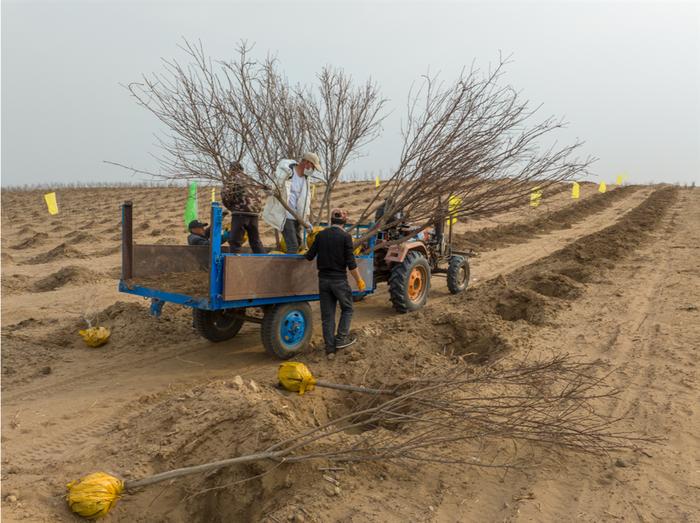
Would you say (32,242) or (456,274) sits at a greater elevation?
(456,274)

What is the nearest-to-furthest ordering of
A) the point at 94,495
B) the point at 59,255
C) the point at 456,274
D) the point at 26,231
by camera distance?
the point at 94,495 → the point at 456,274 → the point at 59,255 → the point at 26,231

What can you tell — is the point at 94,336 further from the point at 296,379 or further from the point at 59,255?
the point at 59,255

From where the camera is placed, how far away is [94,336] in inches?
229

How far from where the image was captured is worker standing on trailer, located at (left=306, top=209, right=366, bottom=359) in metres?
5.18

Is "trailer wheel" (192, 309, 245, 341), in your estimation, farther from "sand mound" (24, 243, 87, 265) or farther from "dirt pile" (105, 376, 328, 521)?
"sand mound" (24, 243, 87, 265)

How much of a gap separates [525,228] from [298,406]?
Answer: 53.4 ft

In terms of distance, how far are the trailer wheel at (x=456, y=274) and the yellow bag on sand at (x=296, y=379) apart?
4.66m

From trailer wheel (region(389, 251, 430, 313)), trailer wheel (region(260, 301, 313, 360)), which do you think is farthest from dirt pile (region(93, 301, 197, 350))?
trailer wheel (region(389, 251, 430, 313))

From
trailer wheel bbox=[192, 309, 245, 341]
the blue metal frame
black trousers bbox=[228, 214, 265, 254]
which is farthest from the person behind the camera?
black trousers bbox=[228, 214, 265, 254]

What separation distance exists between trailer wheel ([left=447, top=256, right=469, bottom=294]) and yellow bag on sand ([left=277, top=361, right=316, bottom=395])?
4.66 meters

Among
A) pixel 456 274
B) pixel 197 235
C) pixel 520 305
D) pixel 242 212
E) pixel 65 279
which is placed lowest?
pixel 65 279

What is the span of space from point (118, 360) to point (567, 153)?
557 centimetres

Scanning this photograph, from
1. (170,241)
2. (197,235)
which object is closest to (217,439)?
(197,235)

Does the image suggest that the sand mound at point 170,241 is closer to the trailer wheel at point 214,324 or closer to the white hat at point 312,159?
the trailer wheel at point 214,324
